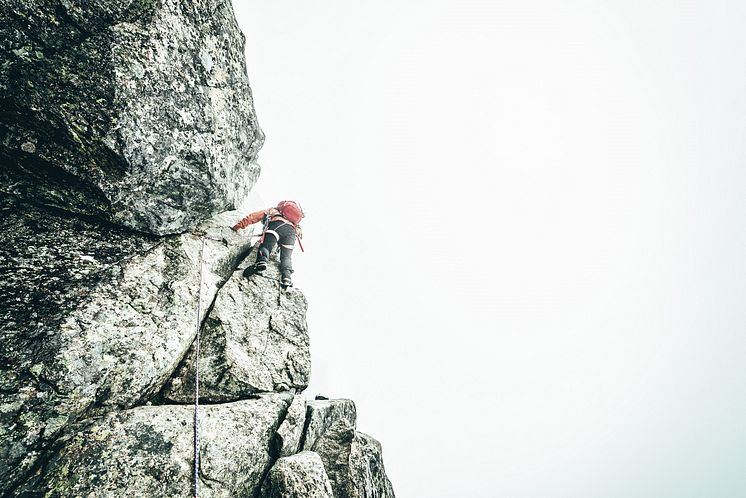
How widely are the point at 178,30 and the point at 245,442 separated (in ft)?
25.7

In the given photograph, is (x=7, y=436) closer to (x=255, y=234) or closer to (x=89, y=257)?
(x=89, y=257)

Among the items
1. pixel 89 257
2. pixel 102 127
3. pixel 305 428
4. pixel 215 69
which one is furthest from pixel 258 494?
pixel 215 69

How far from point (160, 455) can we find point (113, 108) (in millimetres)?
5662

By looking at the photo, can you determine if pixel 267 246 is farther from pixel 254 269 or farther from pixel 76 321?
pixel 76 321

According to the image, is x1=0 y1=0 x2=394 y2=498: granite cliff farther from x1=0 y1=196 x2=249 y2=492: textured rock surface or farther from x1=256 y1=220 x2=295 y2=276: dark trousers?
x1=256 y1=220 x2=295 y2=276: dark trousers

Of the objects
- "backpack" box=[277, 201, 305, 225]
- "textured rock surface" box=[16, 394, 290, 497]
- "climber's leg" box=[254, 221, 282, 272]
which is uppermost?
"backpack" box=[277, 201, 305, 225]

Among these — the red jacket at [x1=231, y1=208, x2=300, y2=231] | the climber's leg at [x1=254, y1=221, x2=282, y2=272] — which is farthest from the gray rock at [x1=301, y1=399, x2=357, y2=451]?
the red jacket at [x1=231, y1=208, x2=300, y2=231]

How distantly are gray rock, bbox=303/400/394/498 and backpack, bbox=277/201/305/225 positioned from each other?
540 centimetres

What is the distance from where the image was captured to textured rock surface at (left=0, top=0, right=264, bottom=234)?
5.56m

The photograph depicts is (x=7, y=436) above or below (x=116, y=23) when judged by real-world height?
below

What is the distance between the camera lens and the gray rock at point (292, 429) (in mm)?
6480

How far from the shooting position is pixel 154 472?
507 cm

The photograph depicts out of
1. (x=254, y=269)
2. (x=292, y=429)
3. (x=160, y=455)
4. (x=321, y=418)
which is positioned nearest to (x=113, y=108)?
(x=254, y=269)

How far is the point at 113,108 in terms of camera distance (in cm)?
593
